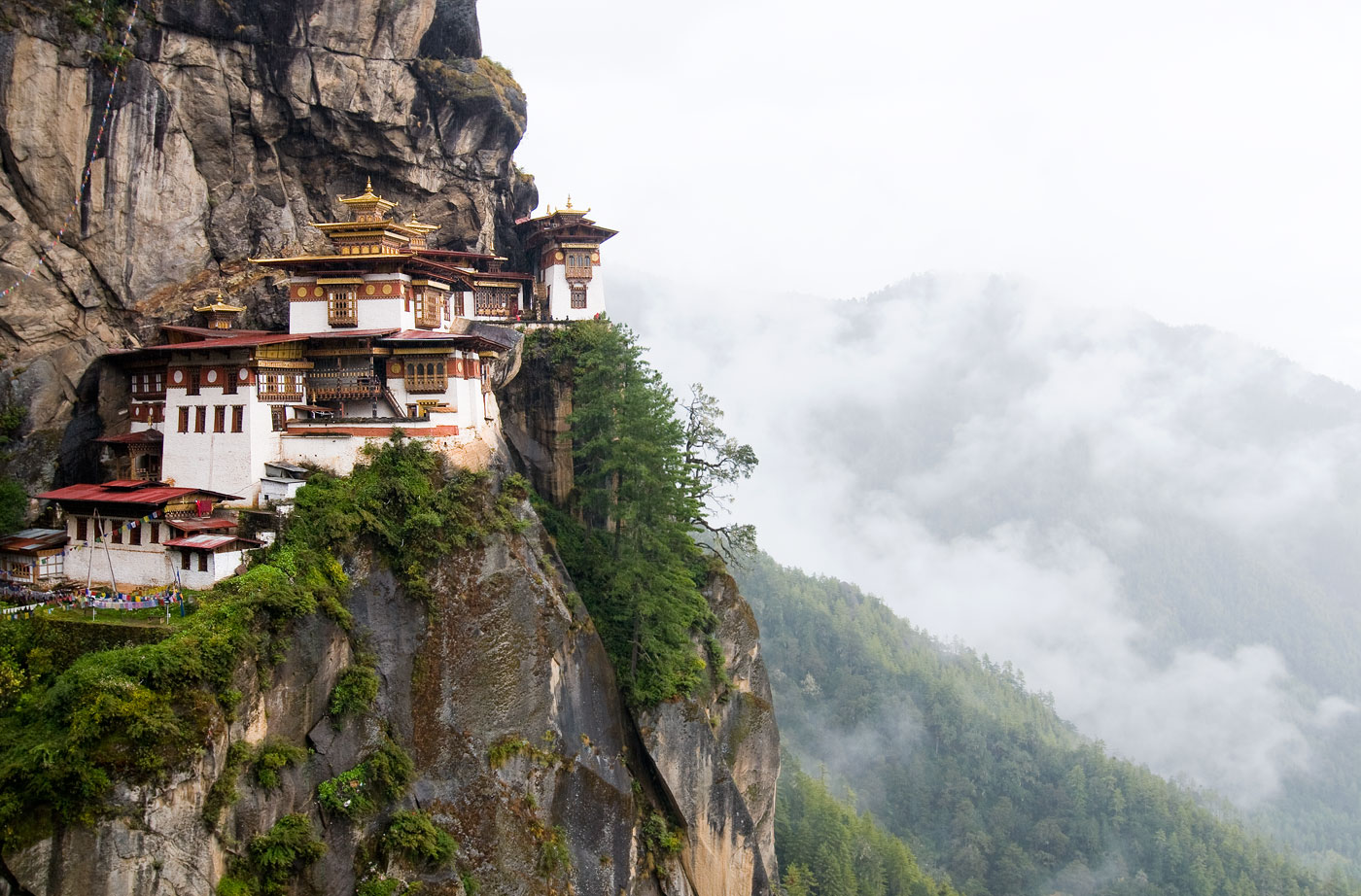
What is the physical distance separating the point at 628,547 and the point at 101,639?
17626 mm

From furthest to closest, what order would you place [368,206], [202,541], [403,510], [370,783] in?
[368,206]
[403,510]
[202,541]
[370,783]

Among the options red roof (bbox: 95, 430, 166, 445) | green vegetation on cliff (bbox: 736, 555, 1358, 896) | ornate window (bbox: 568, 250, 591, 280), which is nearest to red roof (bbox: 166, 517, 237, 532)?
red roof (bbox: 95, 430, 166, 445)

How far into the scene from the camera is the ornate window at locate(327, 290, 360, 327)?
116 feet

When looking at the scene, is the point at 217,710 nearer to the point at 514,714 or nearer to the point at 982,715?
the point at 514,714

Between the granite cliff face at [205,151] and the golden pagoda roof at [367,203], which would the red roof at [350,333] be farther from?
the golden pagoda roof at [367,203]

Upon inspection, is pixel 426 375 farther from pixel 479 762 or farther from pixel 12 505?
pixel 479 762

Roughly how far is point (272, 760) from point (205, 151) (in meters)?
26.8

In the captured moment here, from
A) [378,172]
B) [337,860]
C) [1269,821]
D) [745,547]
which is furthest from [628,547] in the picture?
[1269,821]

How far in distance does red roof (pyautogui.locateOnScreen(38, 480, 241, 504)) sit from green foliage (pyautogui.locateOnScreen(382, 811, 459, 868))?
12059 mm

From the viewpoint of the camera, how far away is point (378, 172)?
42.7 m

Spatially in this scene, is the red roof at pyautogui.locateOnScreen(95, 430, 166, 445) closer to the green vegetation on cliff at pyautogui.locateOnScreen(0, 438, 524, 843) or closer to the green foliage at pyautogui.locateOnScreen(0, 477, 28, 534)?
the green foliage at pyautogui.locateOnScreen(0, 477, 28, 534)

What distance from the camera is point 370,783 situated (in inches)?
973

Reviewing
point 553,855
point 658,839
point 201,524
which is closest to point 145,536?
point 201,524

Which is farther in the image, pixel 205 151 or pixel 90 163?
pixel 205 151
